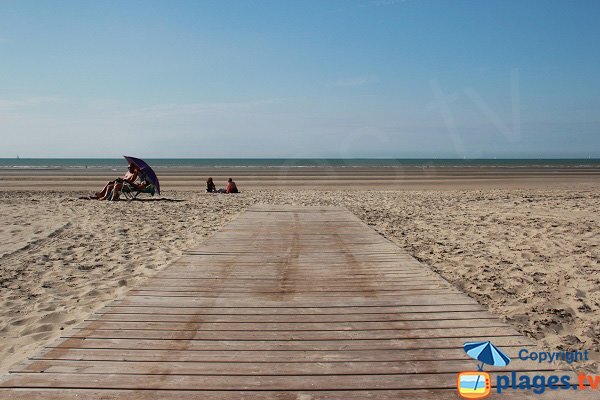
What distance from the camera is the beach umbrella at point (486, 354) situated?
315 centimetres

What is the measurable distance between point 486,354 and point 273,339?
1702 mm

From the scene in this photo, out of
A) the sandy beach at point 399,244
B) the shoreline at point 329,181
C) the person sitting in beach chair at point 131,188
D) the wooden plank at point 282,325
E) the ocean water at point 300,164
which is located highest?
the ocean water at point 300,164

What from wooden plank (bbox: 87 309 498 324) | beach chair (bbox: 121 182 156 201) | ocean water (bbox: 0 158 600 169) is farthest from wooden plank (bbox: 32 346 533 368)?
ocean water (bbox: 0 158 600 169)

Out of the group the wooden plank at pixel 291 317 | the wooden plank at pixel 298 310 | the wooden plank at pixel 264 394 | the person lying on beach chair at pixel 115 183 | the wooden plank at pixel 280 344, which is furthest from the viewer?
the person lying on beach chair at pixel 115 183

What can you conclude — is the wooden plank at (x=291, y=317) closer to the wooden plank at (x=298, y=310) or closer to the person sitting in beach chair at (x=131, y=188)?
the wooden plank at (x=298, y=310)

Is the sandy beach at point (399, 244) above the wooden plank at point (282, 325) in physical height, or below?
below

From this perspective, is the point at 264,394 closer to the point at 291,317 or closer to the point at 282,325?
the point at 282,325

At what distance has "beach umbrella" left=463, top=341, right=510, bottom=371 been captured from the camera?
3.15 m

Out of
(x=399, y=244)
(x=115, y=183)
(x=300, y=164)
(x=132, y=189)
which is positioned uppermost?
(x=300, y=164)

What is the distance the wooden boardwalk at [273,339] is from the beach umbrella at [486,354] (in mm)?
78

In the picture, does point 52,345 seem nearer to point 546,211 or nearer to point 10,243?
point 10,243

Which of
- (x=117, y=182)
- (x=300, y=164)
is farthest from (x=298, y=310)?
(x=300, y=164)

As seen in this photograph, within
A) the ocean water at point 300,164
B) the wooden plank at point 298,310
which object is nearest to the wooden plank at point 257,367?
the wooden plank at point 298,310

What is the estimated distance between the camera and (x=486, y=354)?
10.6 feet
